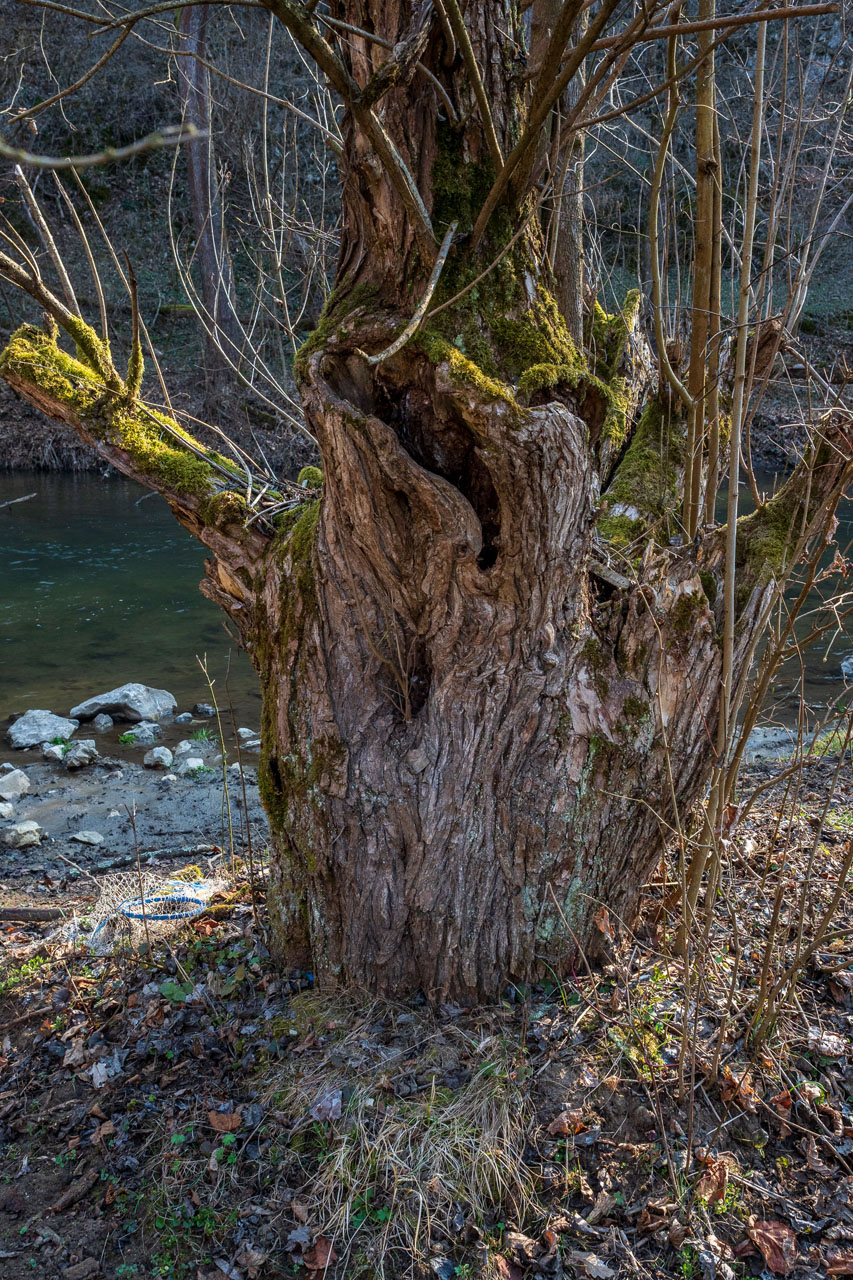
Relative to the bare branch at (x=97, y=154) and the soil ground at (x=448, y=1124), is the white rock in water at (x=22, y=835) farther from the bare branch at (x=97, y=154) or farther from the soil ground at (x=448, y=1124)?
the bare branch at (x=97, y=154)

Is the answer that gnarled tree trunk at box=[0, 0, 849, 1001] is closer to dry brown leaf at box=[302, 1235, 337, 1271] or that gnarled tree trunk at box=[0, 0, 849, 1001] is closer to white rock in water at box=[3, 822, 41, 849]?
dry brown leaf at box=[302, 1235, 337, 1271]

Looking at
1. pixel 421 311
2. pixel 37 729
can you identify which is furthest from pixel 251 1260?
pixel 37 729

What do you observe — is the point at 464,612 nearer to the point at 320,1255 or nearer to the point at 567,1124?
the point at 567,1124

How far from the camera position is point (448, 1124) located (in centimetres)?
249

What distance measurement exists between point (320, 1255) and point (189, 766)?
4.34 m

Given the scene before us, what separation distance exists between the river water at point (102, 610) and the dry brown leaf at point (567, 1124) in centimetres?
524

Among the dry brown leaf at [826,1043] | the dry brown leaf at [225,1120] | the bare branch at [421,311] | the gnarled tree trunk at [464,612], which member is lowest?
the dry brown leaf at [225,1120]

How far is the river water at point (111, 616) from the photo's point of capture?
7.89 m

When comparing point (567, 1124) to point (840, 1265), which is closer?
point (840, 1265)

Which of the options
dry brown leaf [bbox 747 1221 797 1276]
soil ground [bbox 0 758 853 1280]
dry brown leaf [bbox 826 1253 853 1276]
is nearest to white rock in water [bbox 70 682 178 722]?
soil ground [bbox 0 758 853 1280]

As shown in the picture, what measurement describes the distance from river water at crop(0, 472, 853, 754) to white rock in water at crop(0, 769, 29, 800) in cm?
127

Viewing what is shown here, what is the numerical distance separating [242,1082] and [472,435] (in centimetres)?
226

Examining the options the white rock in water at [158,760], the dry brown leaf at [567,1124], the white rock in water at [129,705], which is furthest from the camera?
the white rock in water at [129,705]

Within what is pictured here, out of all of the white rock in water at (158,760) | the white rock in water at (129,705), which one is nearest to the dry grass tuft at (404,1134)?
the white rock in water at (158,760)
